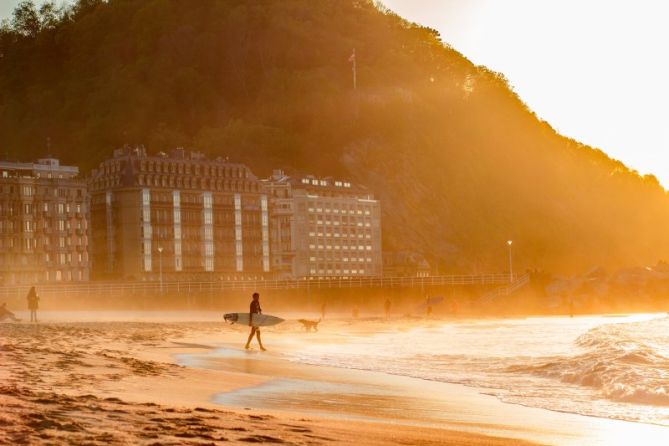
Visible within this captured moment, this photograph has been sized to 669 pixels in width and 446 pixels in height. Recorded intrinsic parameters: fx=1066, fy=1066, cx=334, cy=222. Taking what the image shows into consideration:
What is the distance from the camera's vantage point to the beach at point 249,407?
45.3ft

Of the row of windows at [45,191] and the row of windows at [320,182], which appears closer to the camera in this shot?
the row of windows at [45,191]

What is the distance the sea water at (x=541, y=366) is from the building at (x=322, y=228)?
294 feet

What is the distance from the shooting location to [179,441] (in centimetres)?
1312

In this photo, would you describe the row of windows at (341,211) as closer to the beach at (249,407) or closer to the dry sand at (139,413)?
the beach at (249,407)

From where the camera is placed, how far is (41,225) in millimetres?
113250

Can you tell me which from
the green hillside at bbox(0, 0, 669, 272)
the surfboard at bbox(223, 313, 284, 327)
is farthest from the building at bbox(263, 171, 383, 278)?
the surfboard at bbox(223, 313, 284, 327)

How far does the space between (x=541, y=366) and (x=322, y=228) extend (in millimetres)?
110553

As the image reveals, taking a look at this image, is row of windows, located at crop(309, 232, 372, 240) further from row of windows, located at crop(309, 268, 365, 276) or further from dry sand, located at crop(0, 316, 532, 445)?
dry sand, located at crop(0, 316, 532, 445)

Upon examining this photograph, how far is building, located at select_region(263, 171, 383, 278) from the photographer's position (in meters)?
138

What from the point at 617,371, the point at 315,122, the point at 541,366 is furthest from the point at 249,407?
the point at 315,122

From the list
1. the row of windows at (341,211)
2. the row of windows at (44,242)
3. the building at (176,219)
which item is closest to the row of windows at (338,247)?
the row of windows at (341,211)

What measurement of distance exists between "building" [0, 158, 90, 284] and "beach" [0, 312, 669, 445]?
266ft

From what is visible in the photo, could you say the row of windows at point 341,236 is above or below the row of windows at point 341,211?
below

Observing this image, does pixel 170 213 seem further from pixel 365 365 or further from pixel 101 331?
pixel 365 365
